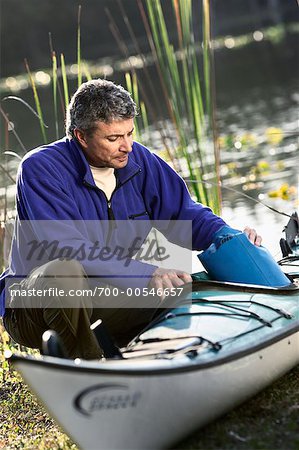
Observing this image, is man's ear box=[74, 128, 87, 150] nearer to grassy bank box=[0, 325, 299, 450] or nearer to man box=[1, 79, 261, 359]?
man box=[1, 79, 261, 359]

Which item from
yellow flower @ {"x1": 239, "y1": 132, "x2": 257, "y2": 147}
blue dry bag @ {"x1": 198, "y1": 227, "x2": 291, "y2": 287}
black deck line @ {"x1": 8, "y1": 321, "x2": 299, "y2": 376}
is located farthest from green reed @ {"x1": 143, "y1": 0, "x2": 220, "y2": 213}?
yellow flower @ {"x1": 239, "y1": 132, "x2": 257, "y2": 147}

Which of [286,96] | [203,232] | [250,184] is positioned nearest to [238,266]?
[203,232]

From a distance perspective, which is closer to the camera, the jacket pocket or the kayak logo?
the kayak logo

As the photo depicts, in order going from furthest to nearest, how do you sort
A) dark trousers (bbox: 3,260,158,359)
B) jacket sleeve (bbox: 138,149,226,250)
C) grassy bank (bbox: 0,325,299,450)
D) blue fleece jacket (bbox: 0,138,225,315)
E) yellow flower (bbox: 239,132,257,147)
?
yellow flower (bbox: 239,132,257,147) → jacket sleeve (bbox: 138,149,226,250) → blue fleece jacket (bbox: 0,138,225,315) → dark trousers (bbox: 3,260,158,359) → grassy bank (bbox: 0,325,299,450)

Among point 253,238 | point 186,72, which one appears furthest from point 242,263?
point 186,72

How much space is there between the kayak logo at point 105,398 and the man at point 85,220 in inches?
22.8

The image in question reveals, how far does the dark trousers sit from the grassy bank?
350 mm

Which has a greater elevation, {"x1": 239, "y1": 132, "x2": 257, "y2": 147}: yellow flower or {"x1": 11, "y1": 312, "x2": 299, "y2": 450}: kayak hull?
{"x1": 11, "y1": 312, "x2": 299, "y2": 450}: kayak hull

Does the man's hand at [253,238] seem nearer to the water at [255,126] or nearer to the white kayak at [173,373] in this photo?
the white kayak at [173,373]

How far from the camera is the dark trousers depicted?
3.46 m

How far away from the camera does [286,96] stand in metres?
15.8

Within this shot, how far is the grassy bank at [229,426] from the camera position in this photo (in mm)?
3182

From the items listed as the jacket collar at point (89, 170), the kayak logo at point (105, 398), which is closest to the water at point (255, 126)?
the jacket collar at point (89, 170)

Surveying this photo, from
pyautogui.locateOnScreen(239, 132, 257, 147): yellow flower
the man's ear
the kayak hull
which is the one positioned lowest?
pyautogui.locateOnScreen(239, 132, 257, 147): yellow flower
